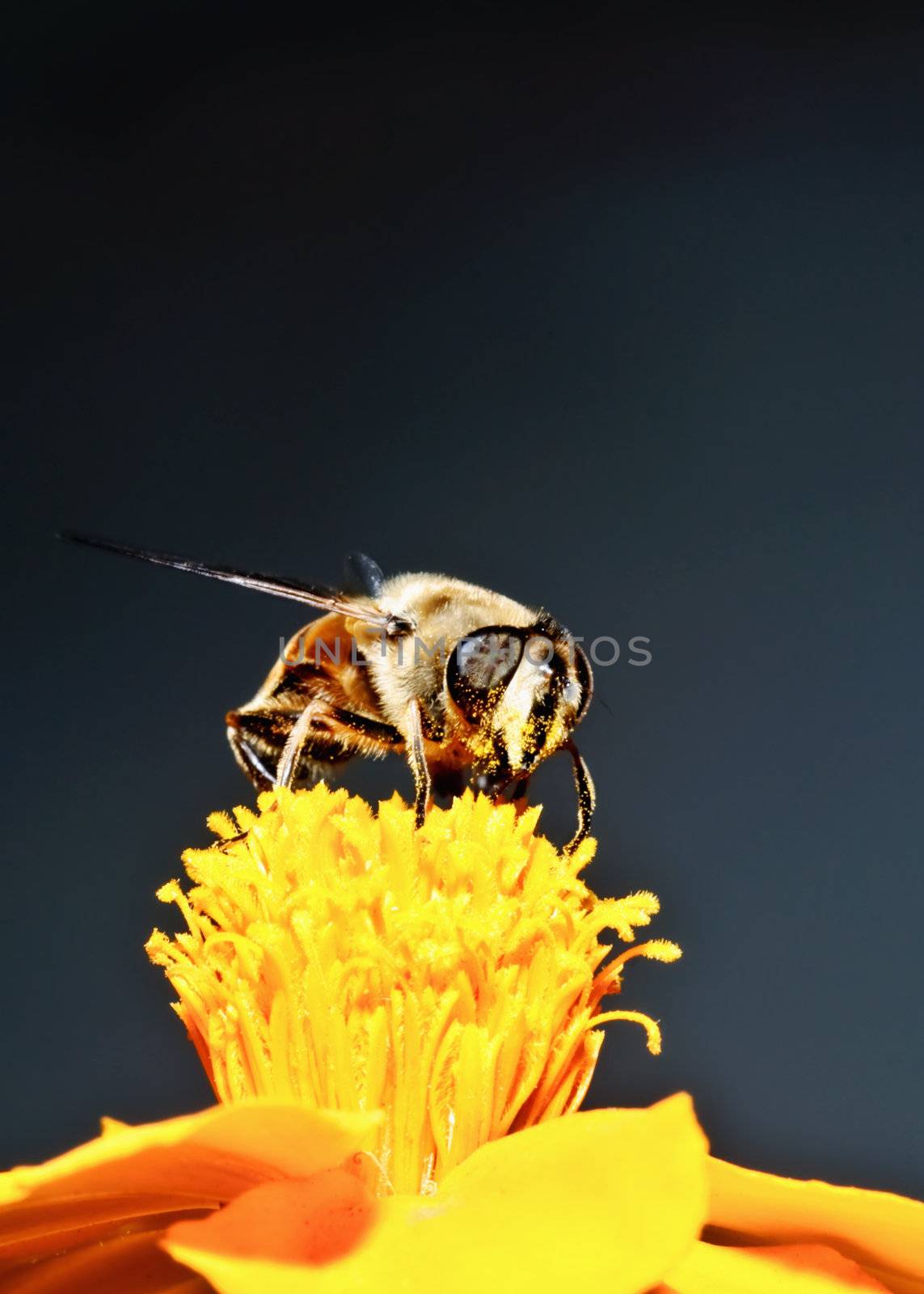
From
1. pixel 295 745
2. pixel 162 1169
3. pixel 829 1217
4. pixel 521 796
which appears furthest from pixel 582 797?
pixel 162 1169

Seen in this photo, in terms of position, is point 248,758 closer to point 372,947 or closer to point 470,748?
point 470,748

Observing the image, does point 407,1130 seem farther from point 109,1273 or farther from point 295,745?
point 295,745

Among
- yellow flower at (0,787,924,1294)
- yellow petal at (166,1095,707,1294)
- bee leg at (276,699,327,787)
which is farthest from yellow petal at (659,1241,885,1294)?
bee leg at (276,699,327,787)

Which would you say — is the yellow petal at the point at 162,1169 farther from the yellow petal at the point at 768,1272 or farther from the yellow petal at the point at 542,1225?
the yellow petal at the point at 768,1272

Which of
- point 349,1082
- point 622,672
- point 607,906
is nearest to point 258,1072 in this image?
point 349,1082

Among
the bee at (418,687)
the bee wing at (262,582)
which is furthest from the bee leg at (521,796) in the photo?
the bee wing at (262,582)

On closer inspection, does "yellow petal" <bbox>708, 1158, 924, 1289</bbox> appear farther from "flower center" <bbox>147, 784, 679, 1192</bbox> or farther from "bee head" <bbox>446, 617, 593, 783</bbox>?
"bee head" <bbox>446, 617, 593, 783</bbox>
